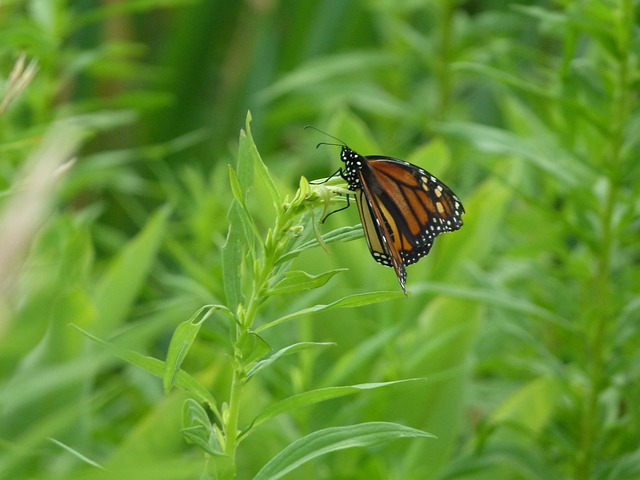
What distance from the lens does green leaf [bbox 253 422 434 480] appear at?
0.39m

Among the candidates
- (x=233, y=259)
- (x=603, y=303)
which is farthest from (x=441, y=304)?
(x=233, y=259)

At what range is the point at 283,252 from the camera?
0.42m

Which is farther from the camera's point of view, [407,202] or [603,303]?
[603,303]

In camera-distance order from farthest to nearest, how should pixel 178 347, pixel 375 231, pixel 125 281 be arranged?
pixel 125 281 → pixel 375 231 → pixel 178 347

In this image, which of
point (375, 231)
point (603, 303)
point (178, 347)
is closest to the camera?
point (178, 347)

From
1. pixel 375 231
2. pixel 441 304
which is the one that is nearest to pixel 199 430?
pixel 375 231

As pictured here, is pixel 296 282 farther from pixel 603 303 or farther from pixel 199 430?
pixel 603 303

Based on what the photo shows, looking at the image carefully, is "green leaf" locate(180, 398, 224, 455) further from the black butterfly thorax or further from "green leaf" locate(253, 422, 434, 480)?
the black butterfly thorax

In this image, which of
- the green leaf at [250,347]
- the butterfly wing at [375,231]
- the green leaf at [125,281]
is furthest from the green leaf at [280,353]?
the green leaf at [125,281]

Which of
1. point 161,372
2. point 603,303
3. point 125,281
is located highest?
point 161,372

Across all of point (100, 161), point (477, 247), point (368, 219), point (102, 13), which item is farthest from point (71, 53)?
point (368, 219)

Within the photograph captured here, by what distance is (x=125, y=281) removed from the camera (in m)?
0.77

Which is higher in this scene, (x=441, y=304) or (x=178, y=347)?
(x=178, y=347)

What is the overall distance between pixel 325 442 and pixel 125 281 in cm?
40
